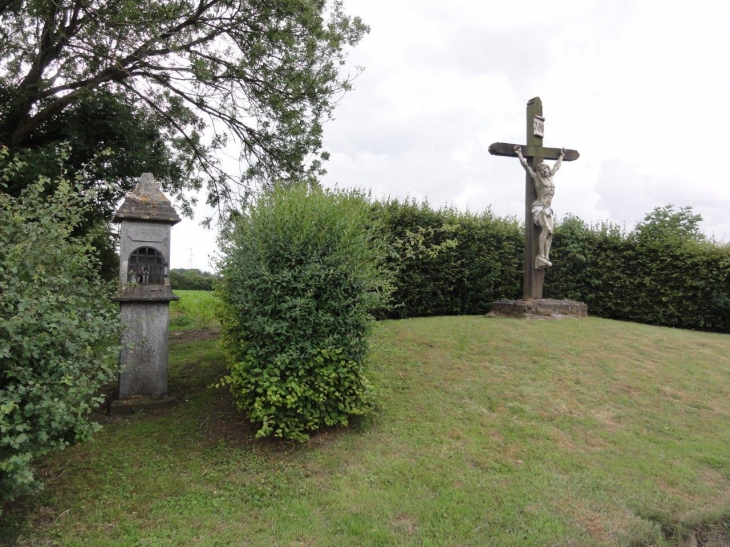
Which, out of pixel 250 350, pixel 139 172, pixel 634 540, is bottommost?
pixel 634 540

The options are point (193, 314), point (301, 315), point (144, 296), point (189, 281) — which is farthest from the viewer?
point (189, 281)

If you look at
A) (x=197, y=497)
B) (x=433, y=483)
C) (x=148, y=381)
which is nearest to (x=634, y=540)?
(x=433, y=483)

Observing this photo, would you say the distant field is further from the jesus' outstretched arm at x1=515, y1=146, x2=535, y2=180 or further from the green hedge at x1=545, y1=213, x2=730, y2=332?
the green hedge at x1=545, y1=213, x2=730, y2=332

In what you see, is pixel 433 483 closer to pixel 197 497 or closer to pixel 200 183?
pixel 197 497

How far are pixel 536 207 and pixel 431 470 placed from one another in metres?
7.83

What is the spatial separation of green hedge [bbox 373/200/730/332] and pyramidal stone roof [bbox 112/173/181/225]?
18.3 feet

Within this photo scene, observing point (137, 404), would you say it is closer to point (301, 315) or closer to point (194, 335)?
point (301, 315)

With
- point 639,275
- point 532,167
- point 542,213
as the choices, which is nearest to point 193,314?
point 542,213

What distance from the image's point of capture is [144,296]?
594 cm

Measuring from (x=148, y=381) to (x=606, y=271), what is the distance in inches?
469

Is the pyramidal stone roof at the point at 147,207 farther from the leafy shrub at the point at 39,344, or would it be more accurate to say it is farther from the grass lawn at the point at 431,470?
the grass lawn at the point at 431,470

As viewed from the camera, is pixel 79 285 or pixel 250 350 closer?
pixel 79 285

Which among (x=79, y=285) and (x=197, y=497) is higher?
(x=79, y=285)

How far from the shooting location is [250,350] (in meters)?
4.56
